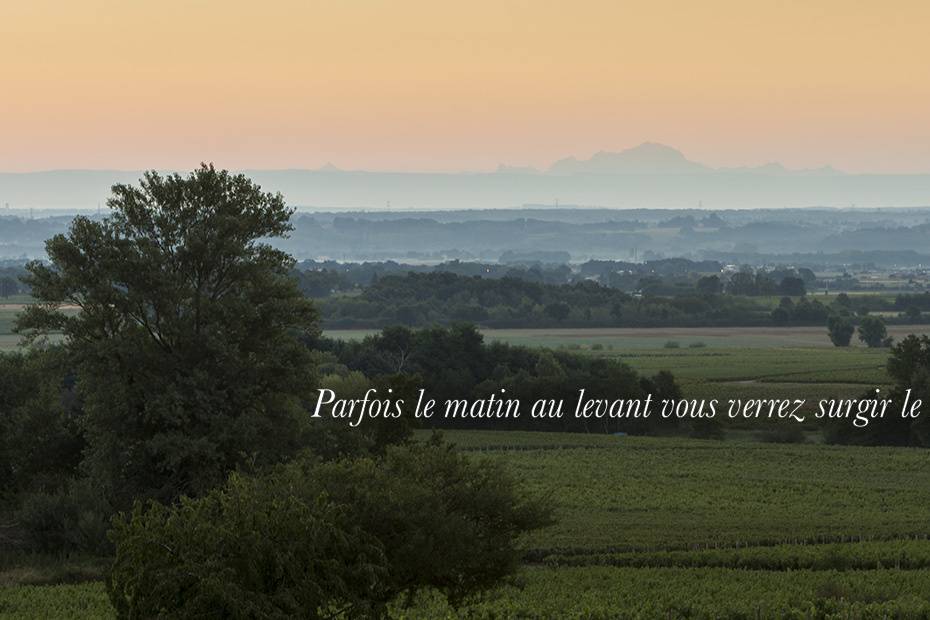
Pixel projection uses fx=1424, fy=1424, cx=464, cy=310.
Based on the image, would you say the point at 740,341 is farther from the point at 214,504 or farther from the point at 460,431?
the point at 214,504

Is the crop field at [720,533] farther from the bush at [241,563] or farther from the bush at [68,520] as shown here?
the bush at [68,520]

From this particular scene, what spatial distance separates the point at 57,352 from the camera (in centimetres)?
4112

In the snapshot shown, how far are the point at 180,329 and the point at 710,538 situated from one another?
17263mm

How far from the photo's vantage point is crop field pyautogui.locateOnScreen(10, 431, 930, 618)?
110 feet

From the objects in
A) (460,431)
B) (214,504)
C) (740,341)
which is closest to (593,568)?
(214,504)

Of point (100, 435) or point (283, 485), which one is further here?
point (100, 435)

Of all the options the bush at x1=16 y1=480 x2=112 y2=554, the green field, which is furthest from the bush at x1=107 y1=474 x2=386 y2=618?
the bush at x1=16 y1=480 x2=112 y2=554

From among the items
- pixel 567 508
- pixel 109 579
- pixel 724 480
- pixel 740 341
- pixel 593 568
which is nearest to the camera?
pixel 109 579

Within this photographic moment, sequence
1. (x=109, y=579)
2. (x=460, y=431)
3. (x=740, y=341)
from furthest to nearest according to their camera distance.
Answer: (x=740, y=341) → (x=460, y=431) → (x=109, y=579)

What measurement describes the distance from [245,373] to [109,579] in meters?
16.9

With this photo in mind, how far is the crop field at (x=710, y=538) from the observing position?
110 ft

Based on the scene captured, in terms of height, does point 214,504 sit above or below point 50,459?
above

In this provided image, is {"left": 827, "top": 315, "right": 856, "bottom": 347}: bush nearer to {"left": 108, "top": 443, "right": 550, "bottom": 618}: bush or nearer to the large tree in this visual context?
the large tree

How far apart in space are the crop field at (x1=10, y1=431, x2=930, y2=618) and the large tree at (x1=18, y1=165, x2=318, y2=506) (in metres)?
4.90
